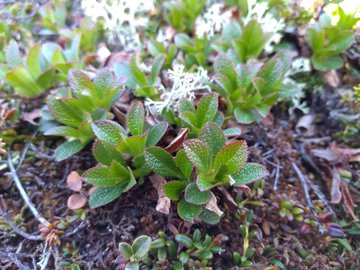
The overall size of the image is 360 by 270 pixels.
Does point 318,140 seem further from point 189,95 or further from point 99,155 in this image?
point 99,155

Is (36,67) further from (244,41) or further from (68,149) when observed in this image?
(244,41)

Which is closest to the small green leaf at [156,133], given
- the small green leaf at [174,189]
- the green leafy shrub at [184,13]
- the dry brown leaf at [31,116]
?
the small green leaf at [174,189]

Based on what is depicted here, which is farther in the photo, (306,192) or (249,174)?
(306,192)

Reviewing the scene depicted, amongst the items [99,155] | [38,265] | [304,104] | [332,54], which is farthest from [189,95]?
[38,265]

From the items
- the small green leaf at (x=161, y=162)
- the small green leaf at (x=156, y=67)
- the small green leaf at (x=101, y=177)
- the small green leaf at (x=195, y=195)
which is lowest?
the small green leaf at (x=101, y=177)

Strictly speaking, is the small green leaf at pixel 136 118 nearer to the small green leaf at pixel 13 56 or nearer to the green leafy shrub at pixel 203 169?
the green leafy shrub at pixel 203 169

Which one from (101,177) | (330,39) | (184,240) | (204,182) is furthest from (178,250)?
(330,39)

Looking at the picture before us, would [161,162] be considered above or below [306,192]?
above
